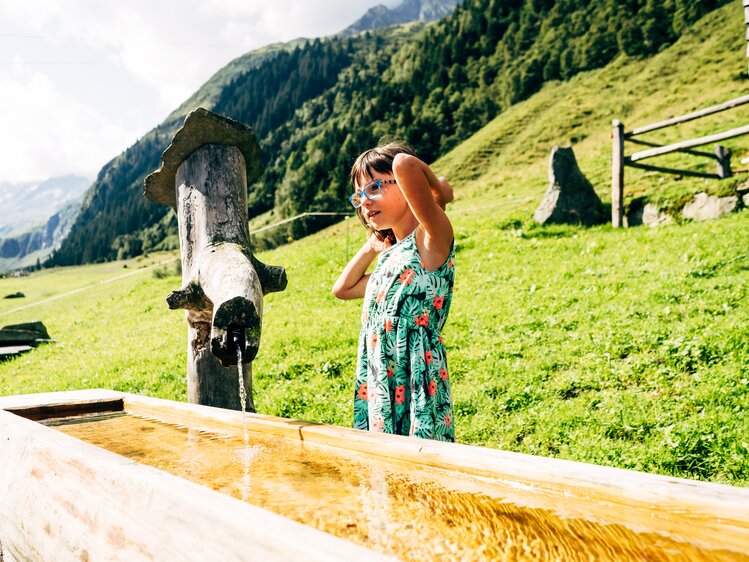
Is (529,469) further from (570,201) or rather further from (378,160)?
(570,201)

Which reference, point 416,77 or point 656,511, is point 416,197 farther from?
point 416,77

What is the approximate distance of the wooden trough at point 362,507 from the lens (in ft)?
4.44

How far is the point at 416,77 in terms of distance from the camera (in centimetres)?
8225

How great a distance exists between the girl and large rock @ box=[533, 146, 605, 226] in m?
10.7

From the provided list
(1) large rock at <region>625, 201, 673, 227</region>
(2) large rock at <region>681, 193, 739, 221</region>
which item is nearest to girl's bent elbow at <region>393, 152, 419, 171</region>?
(2) large rock at <region>681, 193, 739, 221</region>

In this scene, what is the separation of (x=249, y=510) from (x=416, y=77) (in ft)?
286

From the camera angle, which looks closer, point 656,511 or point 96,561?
point 656,511

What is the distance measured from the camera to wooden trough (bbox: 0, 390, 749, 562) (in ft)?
4.44

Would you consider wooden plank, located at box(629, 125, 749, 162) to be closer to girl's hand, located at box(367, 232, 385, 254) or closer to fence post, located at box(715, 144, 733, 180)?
fence post, located at box(715, 144, 733, 180)

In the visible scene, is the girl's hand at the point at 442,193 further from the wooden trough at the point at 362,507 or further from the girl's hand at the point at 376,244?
the wooden trough at the point at 362,507

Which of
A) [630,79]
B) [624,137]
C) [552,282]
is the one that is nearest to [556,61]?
[630,79]

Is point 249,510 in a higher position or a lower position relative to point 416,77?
lower

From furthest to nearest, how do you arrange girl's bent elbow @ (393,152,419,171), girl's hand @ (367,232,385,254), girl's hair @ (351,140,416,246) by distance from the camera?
girl's hand @ (367,232,385,254) < girl's hair @ (351,140,416,246) < girl's bent elbow @ (393,152,419,171)

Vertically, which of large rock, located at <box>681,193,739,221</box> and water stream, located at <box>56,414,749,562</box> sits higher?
large rock, located at <box>681,193,739,221</box>
